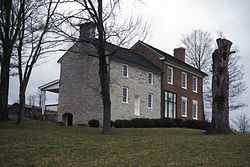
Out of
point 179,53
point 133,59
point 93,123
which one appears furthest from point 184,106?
point 93,123

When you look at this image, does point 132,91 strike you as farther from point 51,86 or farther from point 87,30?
point 87,30

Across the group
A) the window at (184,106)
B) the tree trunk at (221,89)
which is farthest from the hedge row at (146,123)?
the tree trunk at (221,89)

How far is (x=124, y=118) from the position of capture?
1448 inches

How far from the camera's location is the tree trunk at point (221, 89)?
21.0 metres

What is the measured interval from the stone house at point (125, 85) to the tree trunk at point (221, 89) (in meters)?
11.5

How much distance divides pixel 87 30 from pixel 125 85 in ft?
49.4

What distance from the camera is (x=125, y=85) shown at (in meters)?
37.4

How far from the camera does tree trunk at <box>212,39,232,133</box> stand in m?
21.0

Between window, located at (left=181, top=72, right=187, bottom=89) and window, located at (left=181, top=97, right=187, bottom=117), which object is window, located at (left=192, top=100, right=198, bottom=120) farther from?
window, located at (left=181, top=72, right=187, bottom=89)

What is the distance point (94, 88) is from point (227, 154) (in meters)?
24.1

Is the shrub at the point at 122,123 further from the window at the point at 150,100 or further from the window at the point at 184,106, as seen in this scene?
the window at the point at 184,106

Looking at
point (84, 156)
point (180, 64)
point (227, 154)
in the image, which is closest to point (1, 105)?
point (84, 156)

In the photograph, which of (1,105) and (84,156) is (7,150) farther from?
(1,105)

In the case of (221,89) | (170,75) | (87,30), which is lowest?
(221,89)
